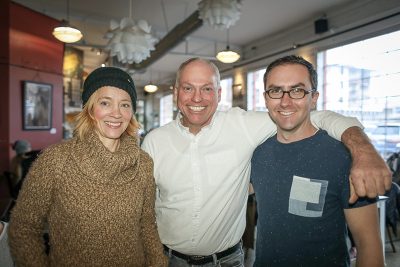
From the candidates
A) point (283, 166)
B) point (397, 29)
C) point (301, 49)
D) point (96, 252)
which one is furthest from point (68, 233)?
point (301, 49)

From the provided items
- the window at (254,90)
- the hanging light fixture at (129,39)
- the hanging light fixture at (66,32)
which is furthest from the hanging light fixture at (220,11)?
the window at (254,90)

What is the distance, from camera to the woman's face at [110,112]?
1.53 m

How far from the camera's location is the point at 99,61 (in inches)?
529

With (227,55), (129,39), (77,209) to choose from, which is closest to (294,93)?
(77,209)

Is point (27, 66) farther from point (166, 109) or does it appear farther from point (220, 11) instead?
point (166, 109)

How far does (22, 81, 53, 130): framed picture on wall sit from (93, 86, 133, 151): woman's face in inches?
222

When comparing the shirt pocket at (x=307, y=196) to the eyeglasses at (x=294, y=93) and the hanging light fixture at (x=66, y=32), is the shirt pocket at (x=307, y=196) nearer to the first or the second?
the eyeglasses at (x=294, y=93)

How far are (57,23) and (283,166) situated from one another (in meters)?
7.48

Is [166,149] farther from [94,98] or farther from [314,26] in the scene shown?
[314,26]

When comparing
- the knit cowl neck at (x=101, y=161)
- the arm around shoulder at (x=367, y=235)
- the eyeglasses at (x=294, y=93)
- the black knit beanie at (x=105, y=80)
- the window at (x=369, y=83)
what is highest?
the window at (x=369, y=83)

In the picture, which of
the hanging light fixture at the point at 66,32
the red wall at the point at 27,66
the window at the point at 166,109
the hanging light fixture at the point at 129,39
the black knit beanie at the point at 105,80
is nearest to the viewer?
the black knit beanie at the point at 105,80

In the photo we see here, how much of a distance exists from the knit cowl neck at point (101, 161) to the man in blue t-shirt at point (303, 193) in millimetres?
743

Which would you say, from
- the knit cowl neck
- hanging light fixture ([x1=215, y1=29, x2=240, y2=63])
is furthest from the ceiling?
the knit cowl neck

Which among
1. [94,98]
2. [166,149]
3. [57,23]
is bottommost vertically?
[166,149]
